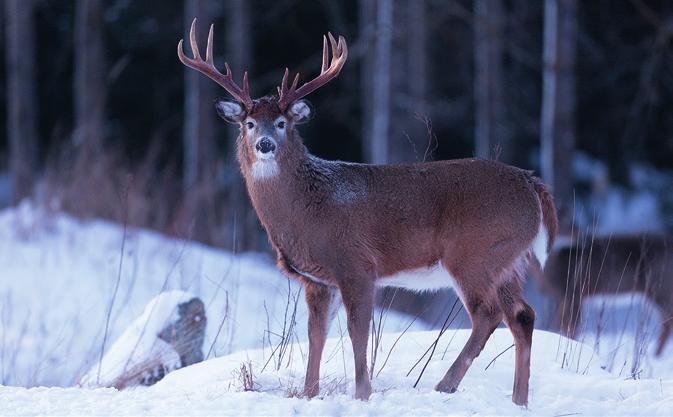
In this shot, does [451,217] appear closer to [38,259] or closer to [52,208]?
[38,259]

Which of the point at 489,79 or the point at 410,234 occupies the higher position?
the point at 489,79

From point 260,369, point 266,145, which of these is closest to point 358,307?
point 260,369

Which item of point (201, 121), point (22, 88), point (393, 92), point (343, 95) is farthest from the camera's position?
point (343, 95)

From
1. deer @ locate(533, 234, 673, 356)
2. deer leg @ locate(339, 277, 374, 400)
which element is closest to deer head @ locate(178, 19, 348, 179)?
deer leg @ locate(339, 277, 374, 400)

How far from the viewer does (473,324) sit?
19.8 feet

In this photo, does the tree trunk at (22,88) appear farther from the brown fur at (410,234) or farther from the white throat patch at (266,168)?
the brown fur at (410,234)

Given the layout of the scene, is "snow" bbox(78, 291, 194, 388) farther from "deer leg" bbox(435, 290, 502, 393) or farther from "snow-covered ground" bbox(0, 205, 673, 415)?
"deer leg" bbox(435, 290, 502, 393)

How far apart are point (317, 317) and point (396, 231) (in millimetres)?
674

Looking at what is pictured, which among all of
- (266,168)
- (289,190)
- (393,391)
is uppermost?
(266,168)

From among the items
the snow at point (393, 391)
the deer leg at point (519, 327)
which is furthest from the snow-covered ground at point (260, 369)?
the deer leg at point (519, 327)

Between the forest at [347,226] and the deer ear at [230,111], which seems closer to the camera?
the forest at [347,226]

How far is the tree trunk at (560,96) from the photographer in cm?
1315

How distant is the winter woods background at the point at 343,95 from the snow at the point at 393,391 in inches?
155

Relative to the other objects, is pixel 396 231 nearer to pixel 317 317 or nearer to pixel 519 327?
pixel 317 317
